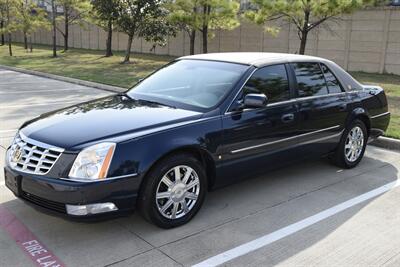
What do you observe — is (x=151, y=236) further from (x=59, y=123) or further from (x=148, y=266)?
(x=59, y=123)

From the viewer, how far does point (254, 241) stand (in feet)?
12.5

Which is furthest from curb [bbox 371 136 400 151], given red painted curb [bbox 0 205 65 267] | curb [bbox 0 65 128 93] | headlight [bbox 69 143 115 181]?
curb [bbox 0 65 128 93]

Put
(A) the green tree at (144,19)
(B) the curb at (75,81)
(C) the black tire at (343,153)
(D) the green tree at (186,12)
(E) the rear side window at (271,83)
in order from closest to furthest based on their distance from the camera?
1. (E) the rear side window at (271,83)
2. (C) the black tire at (343,153)
3. (B) the curb at (75,81)
4. (D) the green tree at (186,12)
5. (A) the green tree at (144,19)

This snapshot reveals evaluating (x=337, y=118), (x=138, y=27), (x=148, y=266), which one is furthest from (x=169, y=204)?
(x=138, y=27)

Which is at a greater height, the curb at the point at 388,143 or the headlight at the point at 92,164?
the headlight at the point at 92,164

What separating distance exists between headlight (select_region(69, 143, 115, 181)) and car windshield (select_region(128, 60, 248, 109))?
1171 mm

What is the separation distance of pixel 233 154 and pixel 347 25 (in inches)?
645

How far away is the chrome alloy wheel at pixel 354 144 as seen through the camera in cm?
583

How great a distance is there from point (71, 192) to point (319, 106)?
3.14 m

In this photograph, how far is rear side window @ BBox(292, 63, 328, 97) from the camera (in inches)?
204

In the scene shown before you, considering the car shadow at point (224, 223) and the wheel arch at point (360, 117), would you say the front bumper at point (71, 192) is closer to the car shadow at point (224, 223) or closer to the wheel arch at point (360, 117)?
the car shadow at point (224, 223)

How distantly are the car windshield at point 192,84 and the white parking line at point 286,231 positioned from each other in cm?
136

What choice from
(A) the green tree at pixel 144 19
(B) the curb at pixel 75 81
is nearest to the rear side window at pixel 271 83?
(B) the curb at pixel 75 81

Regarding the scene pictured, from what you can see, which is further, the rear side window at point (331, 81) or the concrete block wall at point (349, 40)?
the concrete block wall at point (349, 40)
